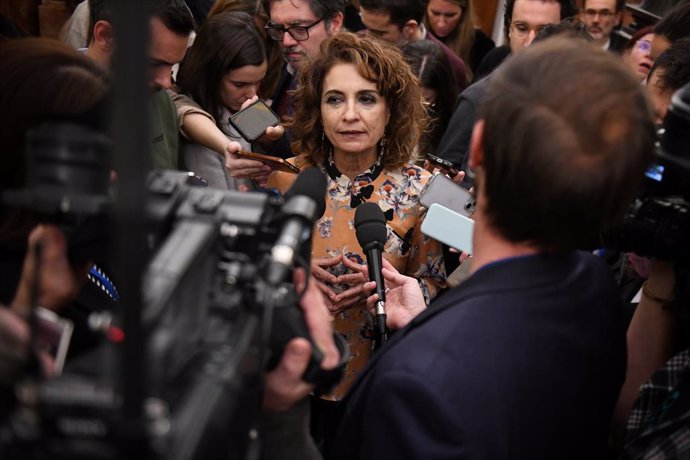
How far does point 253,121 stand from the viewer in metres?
2.25

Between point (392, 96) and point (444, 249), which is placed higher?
point (392, 96)

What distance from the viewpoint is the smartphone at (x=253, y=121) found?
7.30 feet

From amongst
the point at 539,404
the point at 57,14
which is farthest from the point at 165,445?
the point at 57,14

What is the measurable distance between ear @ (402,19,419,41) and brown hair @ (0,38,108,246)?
2.68 meters

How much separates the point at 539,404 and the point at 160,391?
1.98 feet

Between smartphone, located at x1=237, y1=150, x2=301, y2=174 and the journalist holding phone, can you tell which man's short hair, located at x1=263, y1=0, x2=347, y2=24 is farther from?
smartphone, located at x1=237, y1=150, x2=301, y2=174

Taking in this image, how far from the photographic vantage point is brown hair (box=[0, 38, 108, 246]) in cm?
113

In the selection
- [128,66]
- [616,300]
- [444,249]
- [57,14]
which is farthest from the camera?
[57,14]

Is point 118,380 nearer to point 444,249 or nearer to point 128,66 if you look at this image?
point 128,66

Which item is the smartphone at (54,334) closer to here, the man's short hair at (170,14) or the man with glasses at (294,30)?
the man's short hair at (170,14)

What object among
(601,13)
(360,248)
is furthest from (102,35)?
(601,13)

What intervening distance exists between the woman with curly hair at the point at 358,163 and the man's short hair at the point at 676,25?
3.63 feet

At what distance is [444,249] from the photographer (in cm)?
223

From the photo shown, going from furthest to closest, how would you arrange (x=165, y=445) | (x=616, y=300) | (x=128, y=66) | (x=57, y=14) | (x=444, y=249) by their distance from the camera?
1. (x=57, y=14)
2. (x=444, y=249)
3. (x=616, y=300)
4. (x=165, y=445)
5. (x=128, y=66)
